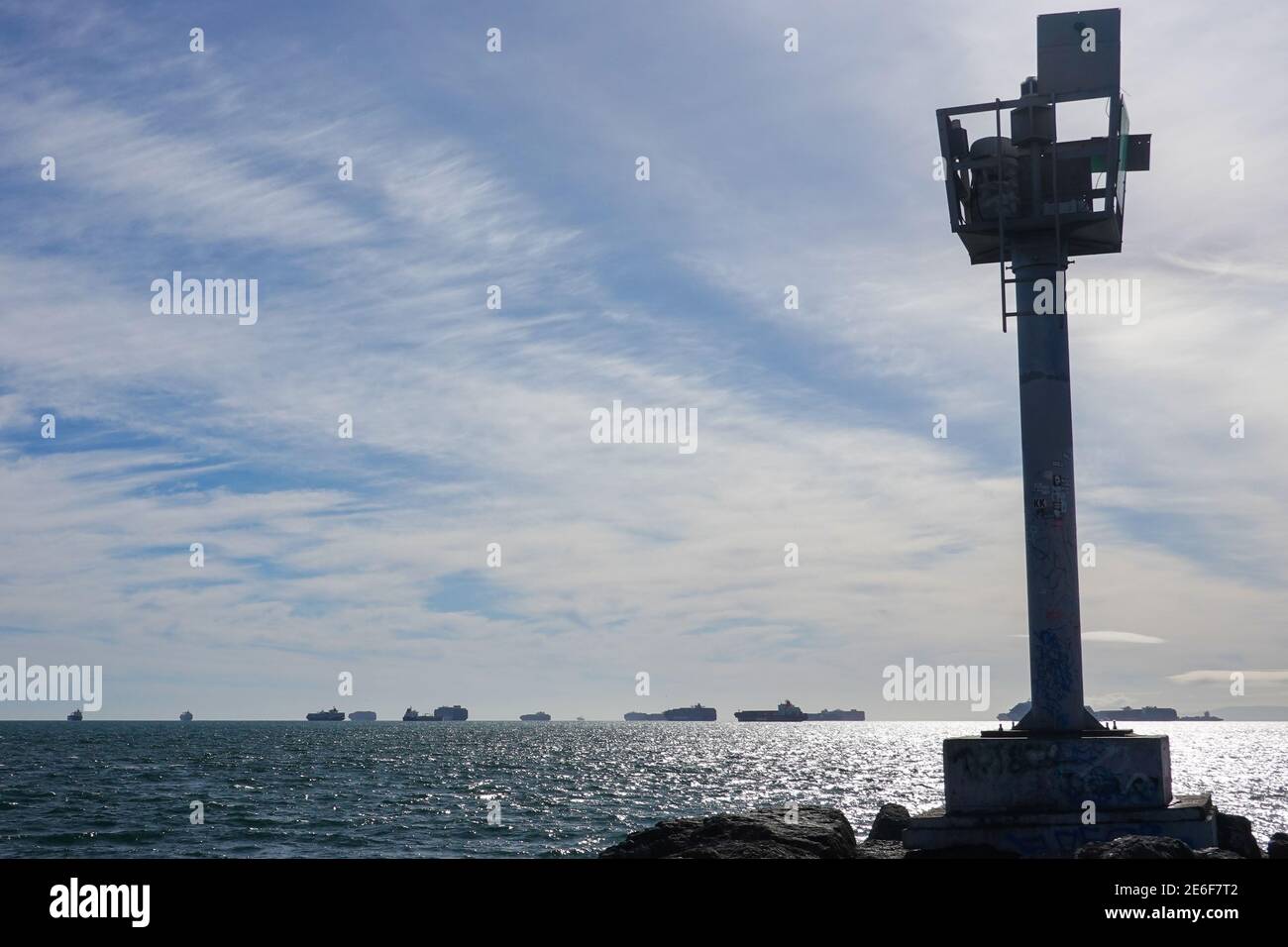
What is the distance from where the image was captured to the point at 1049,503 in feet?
84.2

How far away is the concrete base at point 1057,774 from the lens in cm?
2344

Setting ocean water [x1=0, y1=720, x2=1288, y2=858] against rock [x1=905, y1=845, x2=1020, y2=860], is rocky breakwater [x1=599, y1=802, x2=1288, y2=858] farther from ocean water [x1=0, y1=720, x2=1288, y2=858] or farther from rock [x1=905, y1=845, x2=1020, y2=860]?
ocean water [x1=0, y1=720, x2=1288, y2=858]

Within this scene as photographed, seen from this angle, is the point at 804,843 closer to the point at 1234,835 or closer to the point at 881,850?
the point at 881,850

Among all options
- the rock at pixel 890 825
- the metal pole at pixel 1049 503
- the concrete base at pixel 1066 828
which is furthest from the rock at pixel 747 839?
the metal pole at pixel 1049 503

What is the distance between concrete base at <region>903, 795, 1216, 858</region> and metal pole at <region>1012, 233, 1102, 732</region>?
217cm

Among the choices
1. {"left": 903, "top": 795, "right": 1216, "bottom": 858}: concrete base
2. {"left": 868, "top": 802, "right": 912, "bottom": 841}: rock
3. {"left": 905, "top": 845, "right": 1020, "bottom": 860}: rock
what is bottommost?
{"left": 868, "top": 802, "right": 912, "bottom": 841}: rock

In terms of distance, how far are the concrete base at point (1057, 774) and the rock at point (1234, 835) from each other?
3301 mm

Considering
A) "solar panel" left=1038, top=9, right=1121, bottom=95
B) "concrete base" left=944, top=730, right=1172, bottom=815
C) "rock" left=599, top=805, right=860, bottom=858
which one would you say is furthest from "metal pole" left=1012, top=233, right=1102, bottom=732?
"rock" left=599, top=805, right=860, bottom=858

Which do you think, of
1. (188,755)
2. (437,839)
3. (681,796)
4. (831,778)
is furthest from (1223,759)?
(437,839)

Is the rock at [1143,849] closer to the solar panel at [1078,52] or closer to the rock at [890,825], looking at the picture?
the rock at [890,825]

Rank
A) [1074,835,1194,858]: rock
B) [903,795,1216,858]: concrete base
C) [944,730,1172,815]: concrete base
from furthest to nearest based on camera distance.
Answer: [944,730,1172,815]: concrete base → [903,795,1216,858]: concrete base → [1074,835,1194,858]: rock

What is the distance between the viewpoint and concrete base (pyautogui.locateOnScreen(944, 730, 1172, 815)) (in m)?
23.4

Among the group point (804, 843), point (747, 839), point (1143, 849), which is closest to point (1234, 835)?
→ point (1143, 849)
